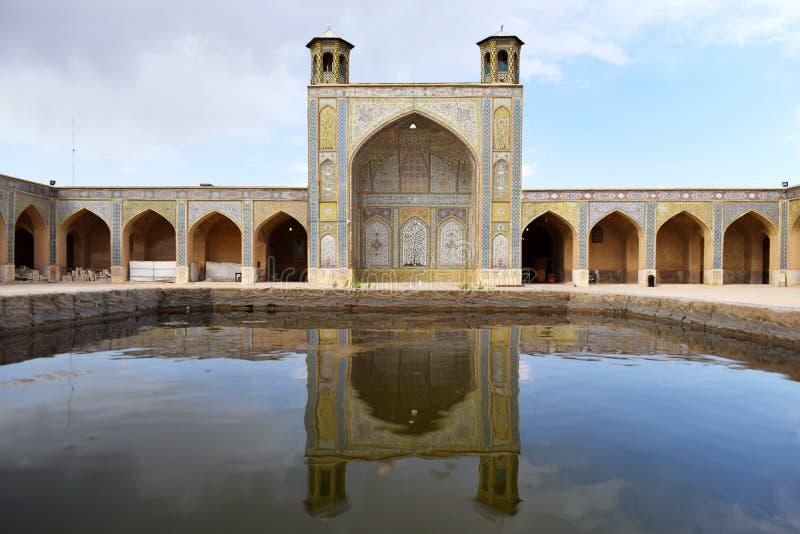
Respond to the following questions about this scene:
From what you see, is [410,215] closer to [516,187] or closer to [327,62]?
[516,187]

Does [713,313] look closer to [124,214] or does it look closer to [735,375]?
[735,375]

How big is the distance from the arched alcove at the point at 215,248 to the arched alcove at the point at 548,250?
10.1m

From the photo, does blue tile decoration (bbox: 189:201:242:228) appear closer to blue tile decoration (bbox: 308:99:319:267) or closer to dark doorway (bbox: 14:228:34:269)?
blue tile decoration (bbox: 308:99:319:267)

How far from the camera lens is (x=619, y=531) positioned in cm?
181

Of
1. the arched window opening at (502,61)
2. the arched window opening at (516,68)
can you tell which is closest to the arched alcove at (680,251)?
the arched window opening at (516,68)

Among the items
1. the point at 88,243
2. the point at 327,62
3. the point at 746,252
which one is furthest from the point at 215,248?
the point at 746,252

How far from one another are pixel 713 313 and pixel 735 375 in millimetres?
3392

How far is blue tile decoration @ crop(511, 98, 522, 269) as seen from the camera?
14.5m

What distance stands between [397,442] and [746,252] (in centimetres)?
1888

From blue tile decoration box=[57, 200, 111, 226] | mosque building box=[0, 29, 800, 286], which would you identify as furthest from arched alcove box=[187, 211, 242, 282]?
blue tile decoration box=[57, 200, 111, 226]

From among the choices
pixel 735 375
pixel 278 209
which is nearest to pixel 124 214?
pixel 278 209

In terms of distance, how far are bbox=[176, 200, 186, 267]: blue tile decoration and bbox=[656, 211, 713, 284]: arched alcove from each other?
50.6ft

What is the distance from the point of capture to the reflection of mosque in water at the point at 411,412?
229cm

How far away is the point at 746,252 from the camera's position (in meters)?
17.4
